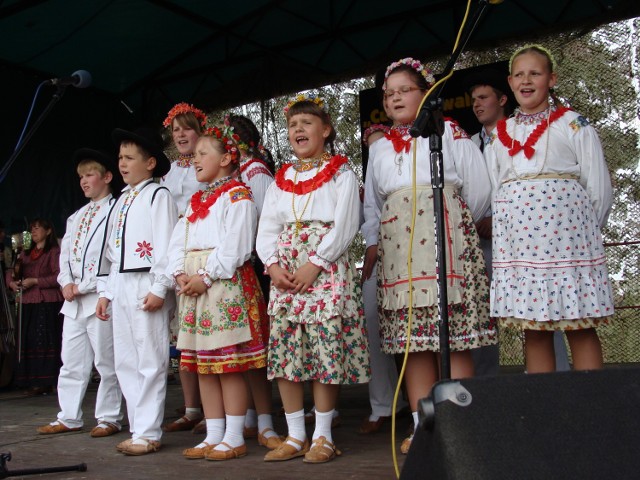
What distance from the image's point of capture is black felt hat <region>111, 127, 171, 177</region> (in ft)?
12.4

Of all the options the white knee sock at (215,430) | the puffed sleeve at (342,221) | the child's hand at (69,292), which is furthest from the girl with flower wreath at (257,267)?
the child's hand at (69,292)

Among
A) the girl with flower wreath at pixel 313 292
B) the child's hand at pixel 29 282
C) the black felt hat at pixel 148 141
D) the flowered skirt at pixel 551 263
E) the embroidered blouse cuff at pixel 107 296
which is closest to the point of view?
the flowered skirt at pixel 551 263

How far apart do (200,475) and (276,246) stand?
3.31 feet

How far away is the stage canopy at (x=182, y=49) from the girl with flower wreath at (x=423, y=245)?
331 cm

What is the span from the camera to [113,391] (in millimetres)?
4000

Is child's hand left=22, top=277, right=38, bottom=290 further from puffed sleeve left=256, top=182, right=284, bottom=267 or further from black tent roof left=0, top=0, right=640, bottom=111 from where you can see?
puffed sleeve left=256, top=182, right=284, bottom=267

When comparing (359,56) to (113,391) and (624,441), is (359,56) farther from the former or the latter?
(624,441)

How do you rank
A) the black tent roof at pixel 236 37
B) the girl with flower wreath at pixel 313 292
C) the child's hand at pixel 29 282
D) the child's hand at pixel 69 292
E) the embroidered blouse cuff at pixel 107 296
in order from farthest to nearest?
the child's hand at pixel 29 282 → the black tent roof at pixel 236 37 → the child's hand at pixel 69 292 → the embroidered blouse cuff at pixel 107 296 → the girl with flower wreath at pixel 313 292

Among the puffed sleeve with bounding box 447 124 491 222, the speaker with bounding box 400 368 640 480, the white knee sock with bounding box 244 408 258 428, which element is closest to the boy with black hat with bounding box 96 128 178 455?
the white knee sock with bounding box 244 408 258 428

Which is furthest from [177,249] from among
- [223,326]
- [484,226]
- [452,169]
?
[484,226]

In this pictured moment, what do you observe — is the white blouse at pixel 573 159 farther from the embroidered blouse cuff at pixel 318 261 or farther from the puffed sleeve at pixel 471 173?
the embroidered blouse cuff at pixel 318 261

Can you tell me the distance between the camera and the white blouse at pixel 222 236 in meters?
3.17

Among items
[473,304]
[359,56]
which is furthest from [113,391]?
[359,56]

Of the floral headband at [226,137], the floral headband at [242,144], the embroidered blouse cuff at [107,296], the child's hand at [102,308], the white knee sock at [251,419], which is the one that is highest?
the floral headband at [242,144]
